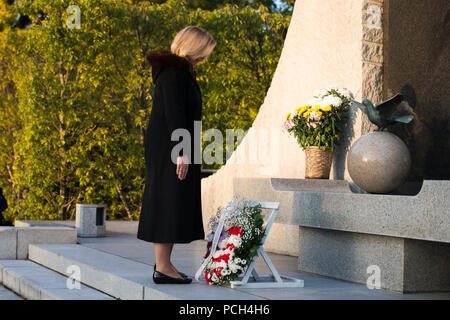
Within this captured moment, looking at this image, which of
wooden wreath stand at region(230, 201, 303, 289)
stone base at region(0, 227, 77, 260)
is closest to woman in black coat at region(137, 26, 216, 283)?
wooden wreath stand at region(230, 201, 303, 289)

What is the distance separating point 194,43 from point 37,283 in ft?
8.62

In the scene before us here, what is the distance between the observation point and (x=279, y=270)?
594 centimetres

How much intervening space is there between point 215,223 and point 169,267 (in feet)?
1.81

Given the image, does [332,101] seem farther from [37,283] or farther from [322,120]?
[37,283]

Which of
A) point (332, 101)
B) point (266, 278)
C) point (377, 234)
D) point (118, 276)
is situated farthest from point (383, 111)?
point (118, 276)

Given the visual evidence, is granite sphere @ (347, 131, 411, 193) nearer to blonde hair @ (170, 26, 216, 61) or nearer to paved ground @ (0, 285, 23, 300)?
blonde hair @ (170, 26, 216, 61)

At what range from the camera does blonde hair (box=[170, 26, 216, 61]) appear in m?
4.70

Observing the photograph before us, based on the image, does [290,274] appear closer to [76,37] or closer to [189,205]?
[189,205]

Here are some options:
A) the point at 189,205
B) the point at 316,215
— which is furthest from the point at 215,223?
the point at 316,215

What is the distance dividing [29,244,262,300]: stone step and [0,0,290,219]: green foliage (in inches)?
199

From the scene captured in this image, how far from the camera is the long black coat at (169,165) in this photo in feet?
15.1

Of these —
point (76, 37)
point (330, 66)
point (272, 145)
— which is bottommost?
point (272, 145)

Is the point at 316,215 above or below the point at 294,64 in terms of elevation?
below

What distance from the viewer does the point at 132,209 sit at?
43.9 ft
